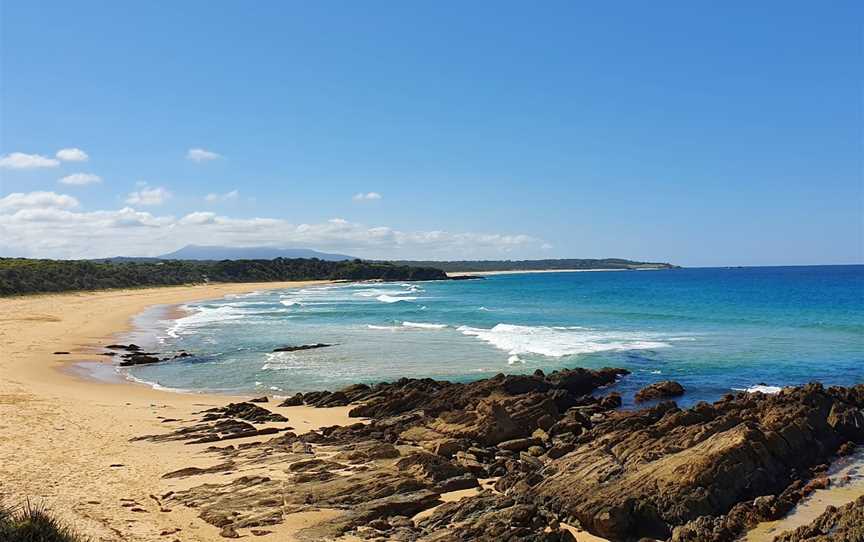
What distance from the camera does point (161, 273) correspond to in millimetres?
101625

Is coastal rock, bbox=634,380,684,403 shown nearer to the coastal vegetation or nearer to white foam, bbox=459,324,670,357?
white foam, bbox=459,324,670,357

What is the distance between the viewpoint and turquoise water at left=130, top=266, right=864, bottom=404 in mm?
25672

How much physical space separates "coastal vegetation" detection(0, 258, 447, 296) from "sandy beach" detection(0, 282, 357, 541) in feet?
131

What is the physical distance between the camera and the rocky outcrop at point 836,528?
8812mm

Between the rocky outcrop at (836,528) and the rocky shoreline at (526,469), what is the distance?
0.15 ft

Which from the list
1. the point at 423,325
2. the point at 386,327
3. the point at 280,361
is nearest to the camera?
the point at 280,361

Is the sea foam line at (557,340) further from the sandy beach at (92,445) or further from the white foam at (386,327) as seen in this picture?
the sandy beach at (92,445)

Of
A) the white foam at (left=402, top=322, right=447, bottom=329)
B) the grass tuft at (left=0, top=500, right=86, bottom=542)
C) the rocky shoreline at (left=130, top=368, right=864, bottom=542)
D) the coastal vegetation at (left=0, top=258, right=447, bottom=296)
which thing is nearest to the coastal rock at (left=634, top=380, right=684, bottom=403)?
the rocky shoreline at (left=130, top=368, right=864, bottom=542)

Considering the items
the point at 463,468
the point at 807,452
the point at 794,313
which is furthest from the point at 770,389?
the point at 794,313

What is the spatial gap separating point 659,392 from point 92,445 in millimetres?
16390

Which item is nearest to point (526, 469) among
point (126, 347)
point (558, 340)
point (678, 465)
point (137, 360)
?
point (678, 465)

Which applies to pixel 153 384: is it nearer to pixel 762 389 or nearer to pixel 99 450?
pixel 99 450

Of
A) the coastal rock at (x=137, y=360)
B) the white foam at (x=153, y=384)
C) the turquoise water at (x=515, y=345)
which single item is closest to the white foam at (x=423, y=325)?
the turquoise water at (x=515, y=345)

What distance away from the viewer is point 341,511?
1098 cm
